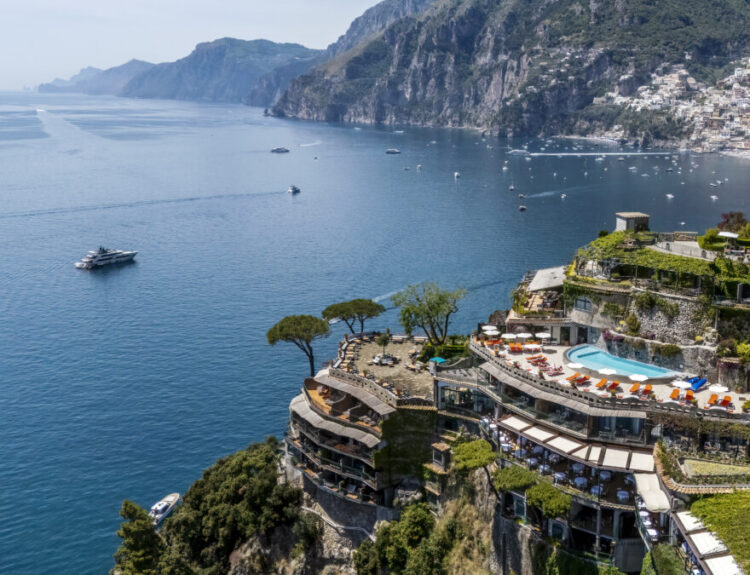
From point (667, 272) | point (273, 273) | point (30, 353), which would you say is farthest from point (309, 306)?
point (667, 272)

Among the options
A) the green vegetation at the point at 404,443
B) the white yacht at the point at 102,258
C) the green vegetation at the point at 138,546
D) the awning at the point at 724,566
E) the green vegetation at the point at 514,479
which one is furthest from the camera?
the white yacht at the point at 102,258

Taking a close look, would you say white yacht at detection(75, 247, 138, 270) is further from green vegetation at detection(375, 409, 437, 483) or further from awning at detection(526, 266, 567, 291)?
green vegetation at detection(375, 409, 437, 483)

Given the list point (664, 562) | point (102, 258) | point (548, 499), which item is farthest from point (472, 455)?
point (102, 258)

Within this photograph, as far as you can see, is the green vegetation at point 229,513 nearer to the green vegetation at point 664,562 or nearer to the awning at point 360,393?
the awning at point 360,393

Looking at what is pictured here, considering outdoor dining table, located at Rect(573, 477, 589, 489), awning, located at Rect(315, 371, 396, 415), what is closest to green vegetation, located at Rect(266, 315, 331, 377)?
awning, located at Rect(315, 371, 396, 415)

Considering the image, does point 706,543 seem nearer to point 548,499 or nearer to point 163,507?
point 548,499

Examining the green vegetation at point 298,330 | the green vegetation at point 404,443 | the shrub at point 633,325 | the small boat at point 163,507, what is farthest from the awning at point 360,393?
the small boat at point 163,507

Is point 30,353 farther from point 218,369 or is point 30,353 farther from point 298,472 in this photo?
point 298,472
